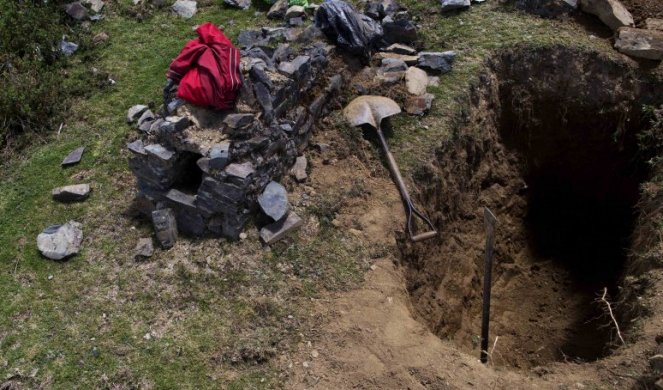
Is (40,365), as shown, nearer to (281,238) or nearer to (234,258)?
(234,258)

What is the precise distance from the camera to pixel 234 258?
4.91m

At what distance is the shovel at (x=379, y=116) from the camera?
17.7ft

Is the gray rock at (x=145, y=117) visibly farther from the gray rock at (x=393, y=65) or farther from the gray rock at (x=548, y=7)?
the gray rock at (x=548, y=7)

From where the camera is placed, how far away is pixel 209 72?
490cm

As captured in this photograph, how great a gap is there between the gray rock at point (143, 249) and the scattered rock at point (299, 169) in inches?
55.7

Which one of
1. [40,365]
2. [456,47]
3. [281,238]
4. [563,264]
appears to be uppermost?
[456,47]

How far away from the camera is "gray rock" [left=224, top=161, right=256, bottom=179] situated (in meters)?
4.79

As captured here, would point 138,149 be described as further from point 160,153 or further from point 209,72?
point 209,72

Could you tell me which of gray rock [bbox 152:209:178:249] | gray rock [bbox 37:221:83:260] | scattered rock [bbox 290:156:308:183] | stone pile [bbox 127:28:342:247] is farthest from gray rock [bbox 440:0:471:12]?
gray rock [bbox 37:221:83:260]

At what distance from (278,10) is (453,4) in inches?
85.0

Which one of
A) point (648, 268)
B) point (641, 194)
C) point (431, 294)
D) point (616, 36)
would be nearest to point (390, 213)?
point (431, 294)

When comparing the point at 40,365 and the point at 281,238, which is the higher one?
the point at 281,238

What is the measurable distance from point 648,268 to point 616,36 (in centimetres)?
296

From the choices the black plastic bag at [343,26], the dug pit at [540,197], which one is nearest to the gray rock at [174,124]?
the black plastic bag at [343,26]
